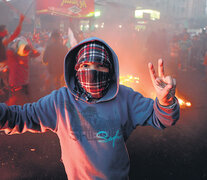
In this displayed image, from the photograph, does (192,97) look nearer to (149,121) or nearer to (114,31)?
(149,121)

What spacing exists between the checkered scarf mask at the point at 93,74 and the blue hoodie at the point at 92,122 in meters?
0.07

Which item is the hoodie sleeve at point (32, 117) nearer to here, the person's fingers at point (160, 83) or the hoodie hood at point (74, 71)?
the hoodie hood at point (74, 71)

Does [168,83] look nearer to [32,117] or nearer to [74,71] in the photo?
[74,71]

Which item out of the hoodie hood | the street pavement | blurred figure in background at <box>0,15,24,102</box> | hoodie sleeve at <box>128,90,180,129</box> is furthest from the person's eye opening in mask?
blurred figure in background at <box>0,15,24,102</box>

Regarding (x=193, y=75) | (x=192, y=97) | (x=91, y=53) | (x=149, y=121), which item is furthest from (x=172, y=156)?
(x=193, y=75)

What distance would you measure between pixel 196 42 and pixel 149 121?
13906 millimetres

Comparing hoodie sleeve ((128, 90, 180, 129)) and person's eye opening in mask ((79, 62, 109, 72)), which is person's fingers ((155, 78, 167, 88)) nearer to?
hoodie sleeve ((128, 90, 180, 129))

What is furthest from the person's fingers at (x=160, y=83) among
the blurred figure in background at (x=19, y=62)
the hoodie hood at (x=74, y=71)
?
the blurred figure in background at (x=19, y=62)

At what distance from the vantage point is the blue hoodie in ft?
4.91

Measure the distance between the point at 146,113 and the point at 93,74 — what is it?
1.91 ft

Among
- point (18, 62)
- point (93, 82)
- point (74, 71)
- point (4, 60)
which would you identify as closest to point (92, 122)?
point (93, 82)

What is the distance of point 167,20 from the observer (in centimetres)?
4762

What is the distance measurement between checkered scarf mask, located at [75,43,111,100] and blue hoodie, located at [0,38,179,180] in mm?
69

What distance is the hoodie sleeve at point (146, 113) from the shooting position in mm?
1483
